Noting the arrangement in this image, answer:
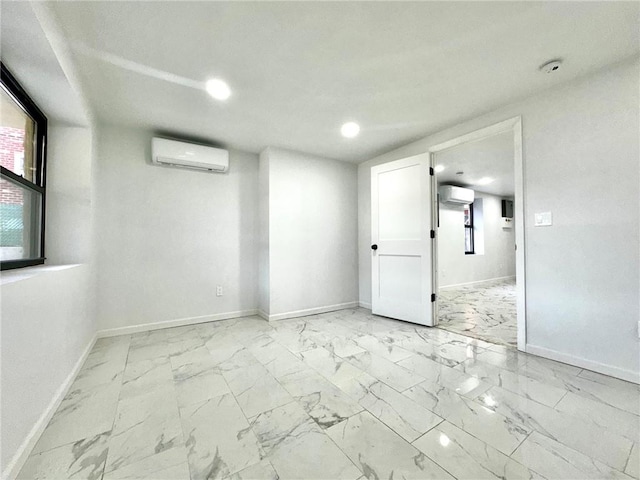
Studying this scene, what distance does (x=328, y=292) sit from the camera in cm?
381

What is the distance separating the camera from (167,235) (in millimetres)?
3020

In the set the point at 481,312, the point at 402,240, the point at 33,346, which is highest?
the point at 402,240

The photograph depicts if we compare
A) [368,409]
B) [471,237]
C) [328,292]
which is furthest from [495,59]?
[471,237]

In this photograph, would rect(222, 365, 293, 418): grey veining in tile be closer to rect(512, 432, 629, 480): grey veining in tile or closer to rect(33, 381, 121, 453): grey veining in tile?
rect(33, 381, 121, 453): grey veining in tile

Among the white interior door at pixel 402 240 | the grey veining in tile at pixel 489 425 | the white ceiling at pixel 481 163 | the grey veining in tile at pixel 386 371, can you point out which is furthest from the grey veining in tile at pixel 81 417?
the white ceiling at pixel 481 163

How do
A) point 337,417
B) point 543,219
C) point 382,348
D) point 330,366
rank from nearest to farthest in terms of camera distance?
point 337,417
point 330,366
point 543,219
point 382,348

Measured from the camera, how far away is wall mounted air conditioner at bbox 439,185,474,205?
17.7 feet

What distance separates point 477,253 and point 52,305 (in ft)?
23.9

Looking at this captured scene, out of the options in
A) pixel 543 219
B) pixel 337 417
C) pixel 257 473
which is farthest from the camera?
pixel 543 219

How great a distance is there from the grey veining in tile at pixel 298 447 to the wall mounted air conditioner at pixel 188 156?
2654 mm

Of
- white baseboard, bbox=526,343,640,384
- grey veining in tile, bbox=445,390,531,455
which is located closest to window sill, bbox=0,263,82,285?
grey veining in tile, bbox=445,390,531,455

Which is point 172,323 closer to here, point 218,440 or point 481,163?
point 218,440

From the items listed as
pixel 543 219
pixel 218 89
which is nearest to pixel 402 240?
pixel 543 219

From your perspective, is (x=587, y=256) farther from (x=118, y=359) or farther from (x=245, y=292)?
(x=118, y=359)
